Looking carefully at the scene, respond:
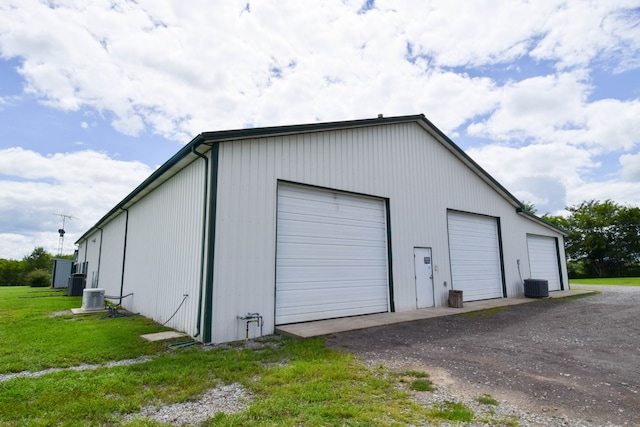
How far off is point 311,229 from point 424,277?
4654 millimetres

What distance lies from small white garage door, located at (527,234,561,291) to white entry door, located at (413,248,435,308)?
7.44 metres

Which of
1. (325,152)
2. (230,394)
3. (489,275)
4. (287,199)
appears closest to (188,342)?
(230,394)

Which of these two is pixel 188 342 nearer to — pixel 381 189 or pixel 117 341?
pixel 117 341

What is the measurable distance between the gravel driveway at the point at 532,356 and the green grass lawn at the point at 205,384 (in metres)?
0.69

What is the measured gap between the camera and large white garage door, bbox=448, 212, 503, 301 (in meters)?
12.4

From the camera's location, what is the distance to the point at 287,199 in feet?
27.2

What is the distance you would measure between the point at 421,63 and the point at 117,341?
32.6 feet

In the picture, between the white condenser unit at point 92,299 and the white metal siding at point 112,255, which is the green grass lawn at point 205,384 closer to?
the white condenser unit at point 92,299

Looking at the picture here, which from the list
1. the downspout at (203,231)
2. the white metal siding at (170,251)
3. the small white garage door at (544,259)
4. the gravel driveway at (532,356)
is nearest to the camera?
the gravel driveway at (532,356)

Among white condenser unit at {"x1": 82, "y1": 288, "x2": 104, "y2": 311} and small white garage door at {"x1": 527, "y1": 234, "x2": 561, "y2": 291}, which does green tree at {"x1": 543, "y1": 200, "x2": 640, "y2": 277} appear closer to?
small white garage door at {"x1": 527, "y1": 234, "x2": 561, "y2": 291}

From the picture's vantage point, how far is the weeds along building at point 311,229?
7070mm

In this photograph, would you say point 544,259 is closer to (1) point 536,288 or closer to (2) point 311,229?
(1) point 536,288

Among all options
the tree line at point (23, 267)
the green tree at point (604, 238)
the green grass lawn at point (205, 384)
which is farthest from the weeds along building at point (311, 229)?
the tree line at point (23, 267)

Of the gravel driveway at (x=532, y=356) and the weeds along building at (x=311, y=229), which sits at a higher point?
the weeds along building at (x=311, y=229)
